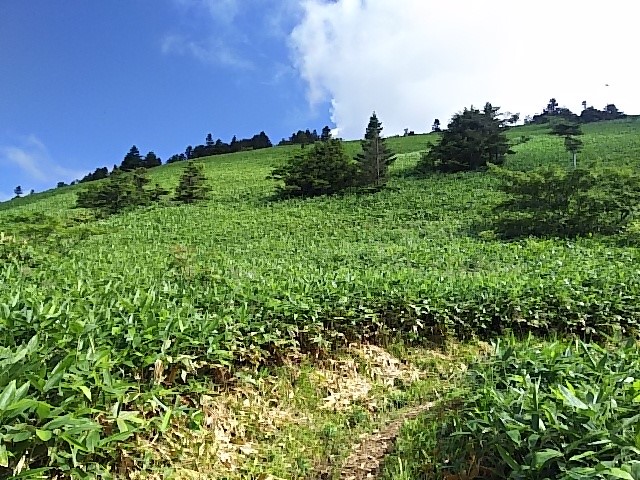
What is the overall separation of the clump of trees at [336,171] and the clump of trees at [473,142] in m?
4.63

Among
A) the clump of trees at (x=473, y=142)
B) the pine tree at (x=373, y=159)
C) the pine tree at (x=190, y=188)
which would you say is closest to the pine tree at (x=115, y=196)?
the pine tree at (x=190, y=188)

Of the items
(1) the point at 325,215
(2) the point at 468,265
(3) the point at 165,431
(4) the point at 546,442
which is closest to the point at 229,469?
(3) the point at 165,431

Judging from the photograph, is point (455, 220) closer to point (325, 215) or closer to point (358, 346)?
point (325, 215)

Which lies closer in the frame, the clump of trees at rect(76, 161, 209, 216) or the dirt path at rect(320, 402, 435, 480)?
the dirt path at rect(320, 402, 435, 480)

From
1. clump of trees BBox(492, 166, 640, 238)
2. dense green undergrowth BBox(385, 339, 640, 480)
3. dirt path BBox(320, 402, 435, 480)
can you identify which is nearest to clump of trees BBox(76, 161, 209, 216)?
clump of trees BBox(492, 166, 640, 238)

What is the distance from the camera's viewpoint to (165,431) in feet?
9.64

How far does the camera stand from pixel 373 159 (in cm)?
2672

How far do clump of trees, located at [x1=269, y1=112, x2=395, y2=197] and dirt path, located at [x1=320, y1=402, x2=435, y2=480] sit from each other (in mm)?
22711

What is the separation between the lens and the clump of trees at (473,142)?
29.0m

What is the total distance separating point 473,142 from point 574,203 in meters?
15.6

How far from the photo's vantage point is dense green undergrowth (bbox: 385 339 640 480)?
2.11 m

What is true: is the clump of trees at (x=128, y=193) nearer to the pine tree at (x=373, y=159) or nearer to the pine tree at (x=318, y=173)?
the pine tree at (x=318, y=173)

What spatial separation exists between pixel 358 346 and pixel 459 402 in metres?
1.38

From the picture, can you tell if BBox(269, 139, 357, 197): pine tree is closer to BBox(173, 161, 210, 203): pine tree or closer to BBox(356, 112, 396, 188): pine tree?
BBox(356, 112, 396, 188): pine tree
